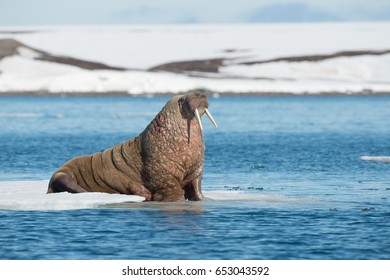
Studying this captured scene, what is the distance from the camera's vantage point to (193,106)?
16438 millimetres

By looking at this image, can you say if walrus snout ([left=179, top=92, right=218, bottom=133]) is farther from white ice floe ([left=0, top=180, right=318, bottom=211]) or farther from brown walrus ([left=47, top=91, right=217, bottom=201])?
white ice floe ([left=0, top=180, right=318, bottom=211])

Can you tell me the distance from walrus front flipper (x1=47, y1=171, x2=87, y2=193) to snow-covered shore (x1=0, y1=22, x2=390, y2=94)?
6329 cm

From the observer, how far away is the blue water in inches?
508

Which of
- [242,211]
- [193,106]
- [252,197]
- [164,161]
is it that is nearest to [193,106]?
[193,106]

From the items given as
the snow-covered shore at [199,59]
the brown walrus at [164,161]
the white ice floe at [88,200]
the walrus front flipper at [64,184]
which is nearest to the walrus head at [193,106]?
the brown walrus at [164,161]

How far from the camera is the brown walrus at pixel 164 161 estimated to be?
16.6 m

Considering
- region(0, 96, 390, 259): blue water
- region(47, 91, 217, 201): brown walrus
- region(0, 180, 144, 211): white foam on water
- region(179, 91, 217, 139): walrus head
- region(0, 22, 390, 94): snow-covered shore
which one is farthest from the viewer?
region(0, 22, 390, 94): snow-covered shore

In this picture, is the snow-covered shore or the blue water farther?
the snow-covered shore

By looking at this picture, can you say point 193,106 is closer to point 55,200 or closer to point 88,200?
point 88,200

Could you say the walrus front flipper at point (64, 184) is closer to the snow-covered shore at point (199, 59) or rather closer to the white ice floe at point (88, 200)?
the white ice floe at point (88, 200)

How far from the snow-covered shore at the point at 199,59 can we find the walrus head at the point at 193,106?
209 feet

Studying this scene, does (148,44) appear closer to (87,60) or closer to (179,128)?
(87,60)

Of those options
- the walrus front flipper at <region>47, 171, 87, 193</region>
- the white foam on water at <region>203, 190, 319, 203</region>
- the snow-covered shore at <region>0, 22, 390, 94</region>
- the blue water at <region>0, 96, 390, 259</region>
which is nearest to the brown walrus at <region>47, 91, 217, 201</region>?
the walrus front flipper at <region>47, 171, 87, 193</region>
